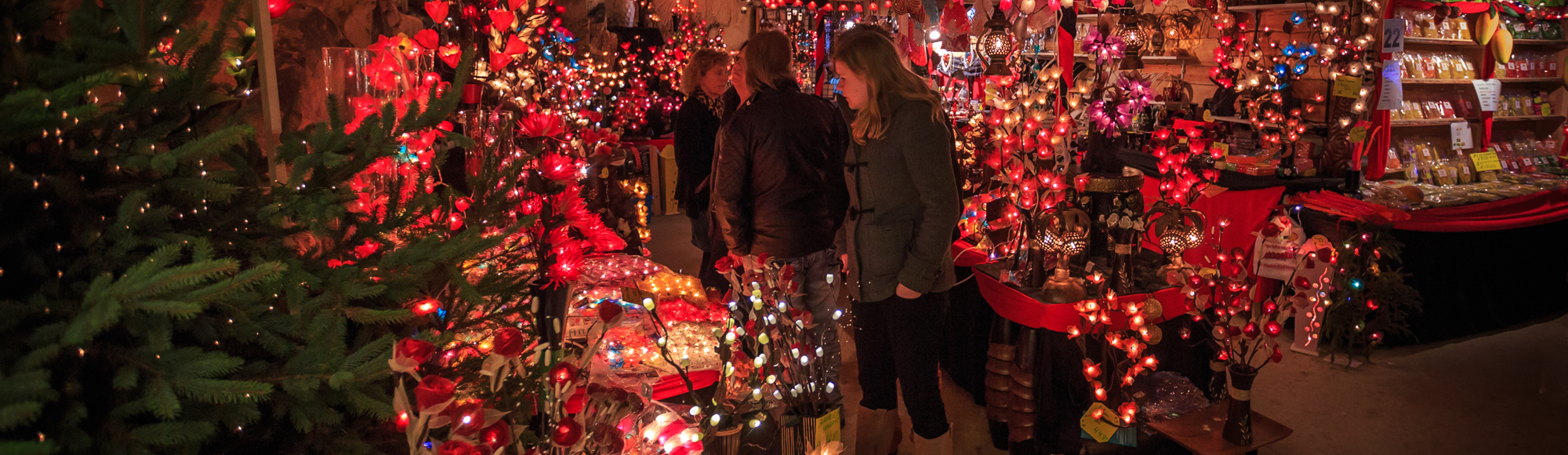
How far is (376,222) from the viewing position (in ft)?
3.46

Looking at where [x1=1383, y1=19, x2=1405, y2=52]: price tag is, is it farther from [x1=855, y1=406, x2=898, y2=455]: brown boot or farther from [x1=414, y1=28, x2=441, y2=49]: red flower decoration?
[x1=414, y1=28, x2=441, y2=49]: red flower decoration

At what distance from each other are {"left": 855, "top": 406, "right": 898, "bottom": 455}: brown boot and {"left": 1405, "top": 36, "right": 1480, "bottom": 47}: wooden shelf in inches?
161

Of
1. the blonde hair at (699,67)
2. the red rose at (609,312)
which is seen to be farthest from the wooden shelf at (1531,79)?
the red rose at (609,312)

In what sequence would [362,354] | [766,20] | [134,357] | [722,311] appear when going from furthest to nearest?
[766,20], [722,311], [362,354], [134,357]

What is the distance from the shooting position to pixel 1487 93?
490 centimetres

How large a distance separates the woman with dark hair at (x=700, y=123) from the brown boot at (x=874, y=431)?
1225mm

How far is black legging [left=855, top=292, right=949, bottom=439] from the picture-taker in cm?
219

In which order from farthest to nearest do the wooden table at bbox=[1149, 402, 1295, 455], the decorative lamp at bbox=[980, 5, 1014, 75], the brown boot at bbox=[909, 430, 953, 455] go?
the decorative lamp at bbox=[980, 5, 1014, 75], the wooden table at bbox=[1149, 402, 1295, 455], the brown boot at bbox=[909, 430, 953, 455]

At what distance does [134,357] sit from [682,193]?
2.86 meters

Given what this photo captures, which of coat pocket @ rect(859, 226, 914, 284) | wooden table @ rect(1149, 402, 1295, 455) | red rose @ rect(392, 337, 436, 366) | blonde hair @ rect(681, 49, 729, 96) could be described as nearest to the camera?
red rose @ rect(392, 337, 436, 366)

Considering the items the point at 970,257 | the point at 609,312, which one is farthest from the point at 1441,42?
the point at 609,312

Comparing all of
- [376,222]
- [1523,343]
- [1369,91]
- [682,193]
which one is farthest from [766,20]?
[376,222]

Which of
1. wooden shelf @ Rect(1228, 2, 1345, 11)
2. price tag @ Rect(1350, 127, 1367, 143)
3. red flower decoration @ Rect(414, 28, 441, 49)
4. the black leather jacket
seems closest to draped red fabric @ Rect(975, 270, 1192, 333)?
the black leather jacket

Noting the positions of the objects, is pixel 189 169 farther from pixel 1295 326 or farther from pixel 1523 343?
pixel 1523 343
